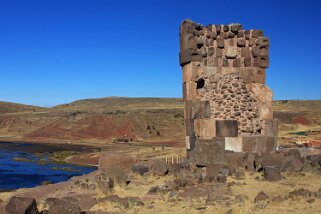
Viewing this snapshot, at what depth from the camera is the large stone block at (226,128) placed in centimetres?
1395

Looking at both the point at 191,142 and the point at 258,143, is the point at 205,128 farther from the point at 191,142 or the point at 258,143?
the point at 258,143

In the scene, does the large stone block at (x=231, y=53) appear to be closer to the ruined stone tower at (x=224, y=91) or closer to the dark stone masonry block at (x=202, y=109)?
the ruined stone tower at (x=224, y=91)

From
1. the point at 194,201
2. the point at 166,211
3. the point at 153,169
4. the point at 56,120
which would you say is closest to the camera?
the point at 166,211

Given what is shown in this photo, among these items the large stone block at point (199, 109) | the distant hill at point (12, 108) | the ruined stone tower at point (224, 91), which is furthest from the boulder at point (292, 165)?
the distant hill at point (12, 108)

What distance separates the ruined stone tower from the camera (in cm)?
1402

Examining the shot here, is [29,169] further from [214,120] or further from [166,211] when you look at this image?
[166,211]

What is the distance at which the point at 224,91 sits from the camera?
570 inches

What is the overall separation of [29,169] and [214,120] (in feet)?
90.1

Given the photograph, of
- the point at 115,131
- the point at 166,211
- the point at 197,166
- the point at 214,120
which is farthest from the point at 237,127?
the point at 115,131

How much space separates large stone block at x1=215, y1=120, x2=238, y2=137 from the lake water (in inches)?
655

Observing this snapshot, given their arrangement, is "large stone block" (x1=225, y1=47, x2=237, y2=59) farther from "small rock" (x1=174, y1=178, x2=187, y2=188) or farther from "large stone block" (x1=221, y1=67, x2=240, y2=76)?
"small rock" (x1=174, y1=178, x2=187, y2=188)

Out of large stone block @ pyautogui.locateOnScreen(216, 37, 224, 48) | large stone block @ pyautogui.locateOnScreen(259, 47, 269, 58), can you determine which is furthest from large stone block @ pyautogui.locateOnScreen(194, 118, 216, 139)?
large stone block @ pyautogui.locateOnScreen(259, 47, 269, 58)

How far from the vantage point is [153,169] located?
535 inches

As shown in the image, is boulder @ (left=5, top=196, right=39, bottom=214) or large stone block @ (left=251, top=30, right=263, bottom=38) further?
large stone block @ (left=251, top=30, right=263, bottom=38)
